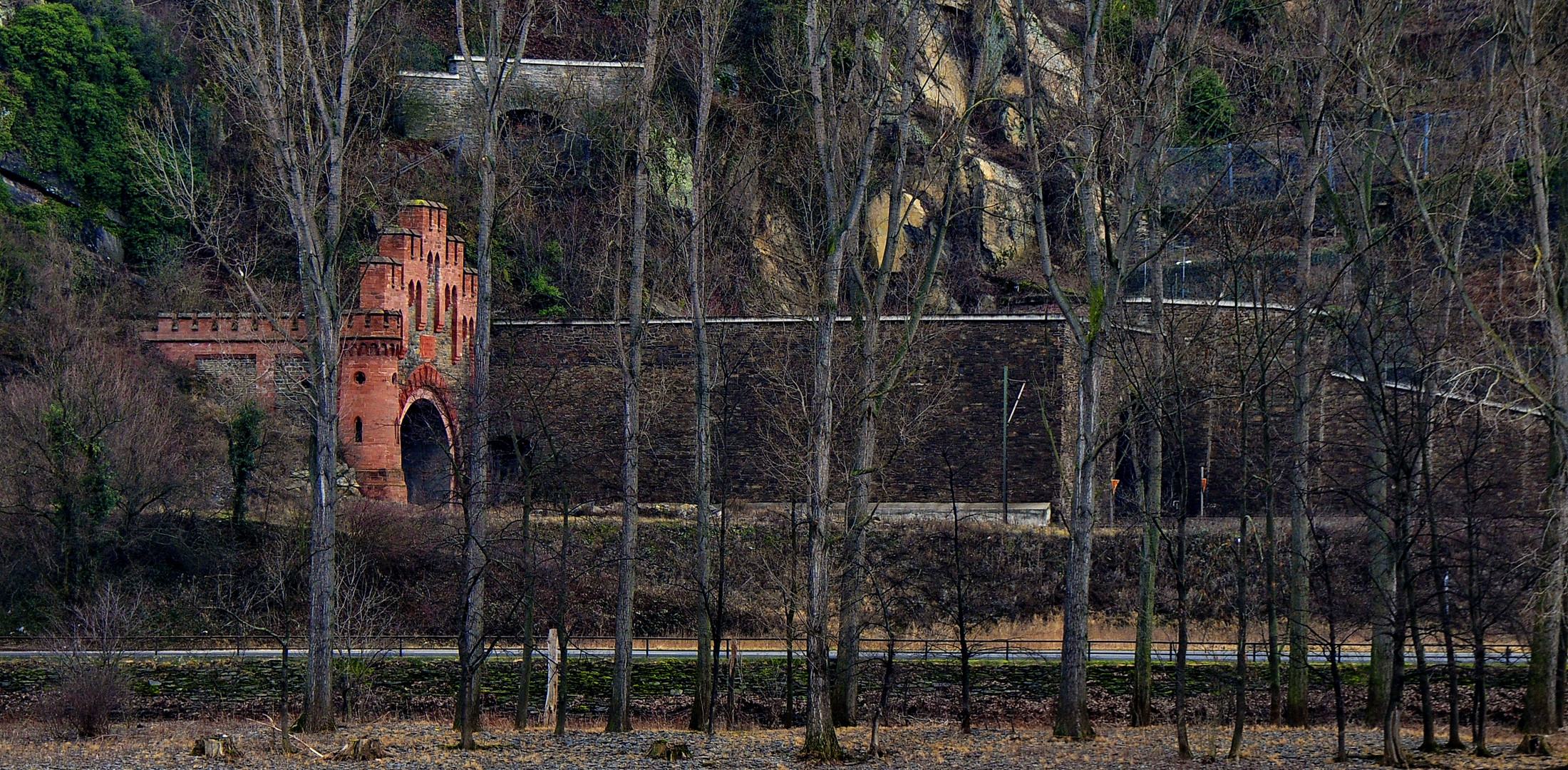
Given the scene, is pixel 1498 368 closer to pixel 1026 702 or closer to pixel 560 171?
pixel 1026 702

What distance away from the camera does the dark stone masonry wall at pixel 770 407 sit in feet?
99.3

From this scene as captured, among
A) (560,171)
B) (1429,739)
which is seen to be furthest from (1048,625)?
(560,171)

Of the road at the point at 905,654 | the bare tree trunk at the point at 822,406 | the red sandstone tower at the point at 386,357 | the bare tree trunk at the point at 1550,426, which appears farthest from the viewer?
the red sandstone tower at the point at 386,357

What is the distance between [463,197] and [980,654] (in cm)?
2111

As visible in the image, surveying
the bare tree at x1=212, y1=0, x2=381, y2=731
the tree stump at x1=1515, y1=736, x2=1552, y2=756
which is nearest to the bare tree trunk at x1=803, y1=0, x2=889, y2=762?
the bare tree at x1=212, y1=0, x2=381, y2=731

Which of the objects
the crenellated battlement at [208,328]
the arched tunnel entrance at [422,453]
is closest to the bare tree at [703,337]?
the crenellated battlement at [208,328]

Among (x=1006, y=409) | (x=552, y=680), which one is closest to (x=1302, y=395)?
(x=552, y=680)

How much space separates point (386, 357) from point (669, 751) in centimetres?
2048

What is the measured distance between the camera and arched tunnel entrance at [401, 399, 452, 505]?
111 ft

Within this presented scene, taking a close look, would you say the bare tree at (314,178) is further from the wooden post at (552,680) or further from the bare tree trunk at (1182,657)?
the bare tree trunk at (1182,657)

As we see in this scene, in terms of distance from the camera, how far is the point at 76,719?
16.9 m

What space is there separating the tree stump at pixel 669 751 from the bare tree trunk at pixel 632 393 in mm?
2494

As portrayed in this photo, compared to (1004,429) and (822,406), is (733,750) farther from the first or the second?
(1004,429)

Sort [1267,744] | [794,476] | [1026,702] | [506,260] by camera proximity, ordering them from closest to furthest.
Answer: [1267,744] < [1026,702] < [794,476] < [506,260]
